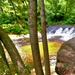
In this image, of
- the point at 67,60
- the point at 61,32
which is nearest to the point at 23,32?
the point at 67,60

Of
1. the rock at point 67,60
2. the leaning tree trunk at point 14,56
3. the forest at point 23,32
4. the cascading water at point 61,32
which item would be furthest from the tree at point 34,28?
the cascading water at point 61,32

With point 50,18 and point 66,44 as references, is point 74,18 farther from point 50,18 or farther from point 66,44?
point 66,44

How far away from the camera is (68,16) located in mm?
21922

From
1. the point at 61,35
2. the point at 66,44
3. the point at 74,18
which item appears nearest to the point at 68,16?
the point at 74,18

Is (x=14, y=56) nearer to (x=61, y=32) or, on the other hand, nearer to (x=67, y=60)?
(x=67, y=60)

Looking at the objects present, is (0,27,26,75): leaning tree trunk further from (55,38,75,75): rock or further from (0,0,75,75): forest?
(55,38,75,75): rock

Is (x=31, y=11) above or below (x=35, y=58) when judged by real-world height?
above

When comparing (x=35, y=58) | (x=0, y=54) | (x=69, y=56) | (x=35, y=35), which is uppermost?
(x=35, y=35)

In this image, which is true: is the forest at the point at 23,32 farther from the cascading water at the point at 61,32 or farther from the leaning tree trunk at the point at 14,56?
the cascading water at the point at 61,32

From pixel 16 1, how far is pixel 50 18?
17633mm

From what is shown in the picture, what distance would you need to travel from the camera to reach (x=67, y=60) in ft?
21.4

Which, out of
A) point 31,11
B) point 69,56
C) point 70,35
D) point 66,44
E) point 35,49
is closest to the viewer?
point 31,11

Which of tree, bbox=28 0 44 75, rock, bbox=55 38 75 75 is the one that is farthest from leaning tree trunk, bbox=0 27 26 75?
rock, bbox=55 38 75 75

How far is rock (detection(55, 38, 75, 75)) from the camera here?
20.5 feet
